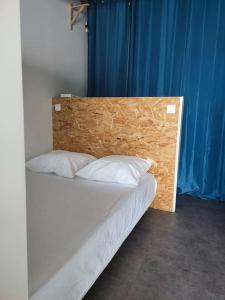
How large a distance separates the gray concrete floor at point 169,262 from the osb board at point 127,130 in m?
0.38

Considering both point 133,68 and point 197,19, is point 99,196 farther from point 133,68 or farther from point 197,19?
point 197,19

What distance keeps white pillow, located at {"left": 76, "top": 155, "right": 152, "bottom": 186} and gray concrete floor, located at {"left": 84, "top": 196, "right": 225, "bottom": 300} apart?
19.6 inches

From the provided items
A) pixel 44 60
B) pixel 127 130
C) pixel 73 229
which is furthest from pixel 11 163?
pixel 44 60

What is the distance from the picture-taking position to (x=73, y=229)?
1.29m

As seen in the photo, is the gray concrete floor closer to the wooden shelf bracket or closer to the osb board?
the osb board

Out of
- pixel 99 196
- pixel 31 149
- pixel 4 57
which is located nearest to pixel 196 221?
pixel 99 196

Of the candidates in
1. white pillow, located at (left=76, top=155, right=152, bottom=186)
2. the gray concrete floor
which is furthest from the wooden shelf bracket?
the gray concrete floor

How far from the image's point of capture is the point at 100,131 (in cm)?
281

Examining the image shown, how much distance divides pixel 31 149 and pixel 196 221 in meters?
1.99

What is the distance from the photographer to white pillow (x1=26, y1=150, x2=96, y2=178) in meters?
2.31

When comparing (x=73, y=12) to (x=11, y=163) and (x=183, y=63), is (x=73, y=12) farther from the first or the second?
(x=11, y=163)

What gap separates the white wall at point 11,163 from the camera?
0.55 m

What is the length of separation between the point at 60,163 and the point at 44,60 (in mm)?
1296

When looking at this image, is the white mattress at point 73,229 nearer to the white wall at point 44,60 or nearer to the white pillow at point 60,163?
the white pillow at point 60,163
